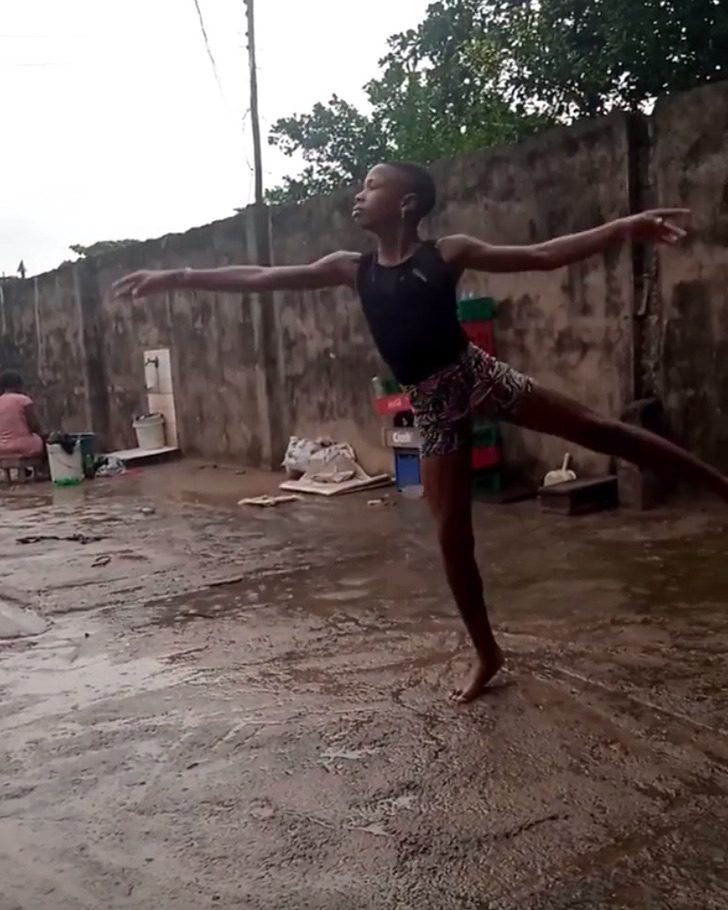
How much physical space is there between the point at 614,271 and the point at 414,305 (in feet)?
12.3

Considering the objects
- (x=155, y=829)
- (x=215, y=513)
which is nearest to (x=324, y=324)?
(x=215, y=513)

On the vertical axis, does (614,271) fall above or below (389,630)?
above

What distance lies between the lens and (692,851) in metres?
1.99

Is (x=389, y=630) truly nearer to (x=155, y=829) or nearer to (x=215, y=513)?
(x=155, y=829)

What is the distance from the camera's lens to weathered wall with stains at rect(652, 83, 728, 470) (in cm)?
558

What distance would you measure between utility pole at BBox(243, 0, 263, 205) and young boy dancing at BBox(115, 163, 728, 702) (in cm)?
1084

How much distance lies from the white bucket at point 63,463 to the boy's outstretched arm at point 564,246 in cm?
777

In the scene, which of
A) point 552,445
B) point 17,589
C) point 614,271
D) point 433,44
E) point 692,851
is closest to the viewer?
point 692,851

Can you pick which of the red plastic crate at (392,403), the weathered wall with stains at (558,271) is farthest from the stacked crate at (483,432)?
the red plastic crate at (392,403)

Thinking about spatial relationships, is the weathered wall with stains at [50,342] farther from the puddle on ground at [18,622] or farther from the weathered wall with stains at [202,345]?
the puddle on ground at [18,622]

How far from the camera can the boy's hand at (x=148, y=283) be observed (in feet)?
9.82

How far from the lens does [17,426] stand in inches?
401

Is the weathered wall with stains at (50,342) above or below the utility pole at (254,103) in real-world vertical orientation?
below

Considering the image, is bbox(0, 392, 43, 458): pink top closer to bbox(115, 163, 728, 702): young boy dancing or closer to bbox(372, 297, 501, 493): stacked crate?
bbox(372, 297, 501, 493): stacked crate
